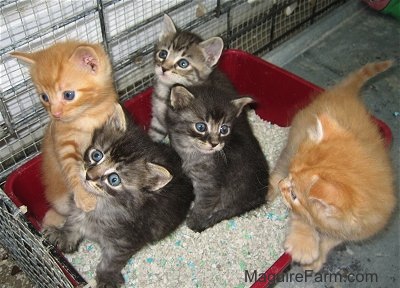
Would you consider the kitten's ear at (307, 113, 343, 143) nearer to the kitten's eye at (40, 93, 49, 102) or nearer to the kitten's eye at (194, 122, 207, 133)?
the kitten's eye at (194, 122, 207, 133)

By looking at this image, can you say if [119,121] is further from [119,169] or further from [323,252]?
[323,252]

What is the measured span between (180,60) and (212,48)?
0.15 meters

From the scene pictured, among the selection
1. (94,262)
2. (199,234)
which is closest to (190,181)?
(199,234)

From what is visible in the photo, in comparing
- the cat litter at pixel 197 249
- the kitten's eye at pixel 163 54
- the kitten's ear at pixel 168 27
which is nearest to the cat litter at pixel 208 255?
the cat litter at pixel 197 249

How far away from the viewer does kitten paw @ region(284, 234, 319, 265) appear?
165 cm

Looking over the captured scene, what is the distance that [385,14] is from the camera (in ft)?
10.3

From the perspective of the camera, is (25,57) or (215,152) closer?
(25,57)

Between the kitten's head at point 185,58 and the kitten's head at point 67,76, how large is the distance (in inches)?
16.0

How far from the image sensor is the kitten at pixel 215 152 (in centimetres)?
165

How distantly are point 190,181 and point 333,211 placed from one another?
2.11 ft

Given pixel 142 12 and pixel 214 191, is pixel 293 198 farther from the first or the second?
pixel 142 12

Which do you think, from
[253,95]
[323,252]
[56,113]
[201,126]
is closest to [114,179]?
[56,113]

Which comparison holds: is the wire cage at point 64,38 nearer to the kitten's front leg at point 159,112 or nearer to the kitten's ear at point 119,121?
the kitten's front leg at point 159,112

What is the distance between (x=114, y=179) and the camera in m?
1.39
